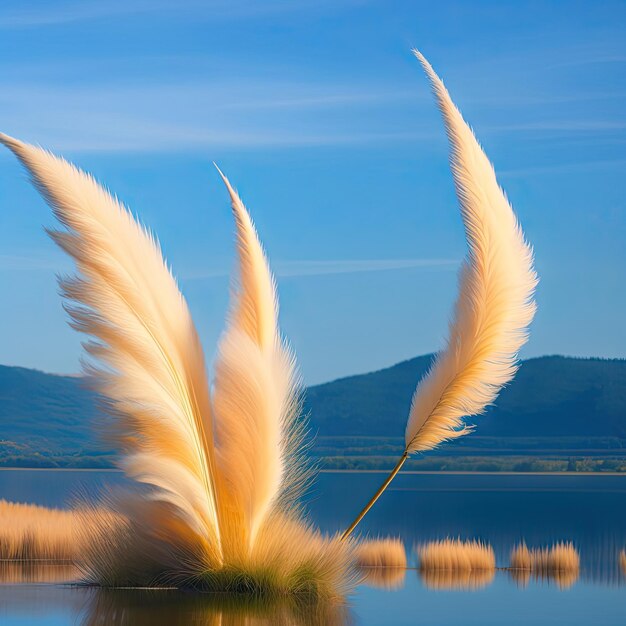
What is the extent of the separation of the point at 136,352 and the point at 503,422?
115383mm

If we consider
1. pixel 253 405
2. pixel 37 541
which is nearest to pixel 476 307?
pixel 253 405

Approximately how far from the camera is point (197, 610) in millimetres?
8961

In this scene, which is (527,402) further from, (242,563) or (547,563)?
(242,563)

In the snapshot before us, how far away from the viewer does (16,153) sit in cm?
Answer: 1016

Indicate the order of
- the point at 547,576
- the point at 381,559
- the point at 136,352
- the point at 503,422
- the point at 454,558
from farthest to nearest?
the point at 503,422 < the point at 381,559 < the point at 454,558 < the point at 547,576 < the point at 136,352

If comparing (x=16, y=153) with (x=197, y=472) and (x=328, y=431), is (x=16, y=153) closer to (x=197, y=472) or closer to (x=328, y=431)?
(x=197, y=472)

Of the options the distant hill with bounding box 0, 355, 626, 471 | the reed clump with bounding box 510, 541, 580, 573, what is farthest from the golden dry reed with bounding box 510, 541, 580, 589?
the distant hill with bounding box 0, 355, 626, 471

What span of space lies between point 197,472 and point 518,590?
10.9 feet

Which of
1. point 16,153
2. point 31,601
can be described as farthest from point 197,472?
point 16,153

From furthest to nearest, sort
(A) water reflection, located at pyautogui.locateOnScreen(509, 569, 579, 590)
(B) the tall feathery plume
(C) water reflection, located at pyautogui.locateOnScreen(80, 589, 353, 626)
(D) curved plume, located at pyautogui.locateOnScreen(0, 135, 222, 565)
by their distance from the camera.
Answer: (A) water reflection, located at pyautogui.locateOnScreen(509, 569, 579, 590) < (B) the tall feathery plume < (D) curved plume, located at pyautogui.locateOnScreen(0, 135, 222, 565) < (C) water reflection, located at pyautogui.locateOnScreen(80, 589, 353, 626)

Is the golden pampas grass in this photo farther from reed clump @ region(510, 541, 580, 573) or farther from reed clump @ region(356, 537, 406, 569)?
reed clump @ region(510, 541, 580, 573)

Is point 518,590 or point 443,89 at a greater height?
point 443,89

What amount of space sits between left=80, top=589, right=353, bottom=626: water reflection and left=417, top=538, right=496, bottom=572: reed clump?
3.43 metres

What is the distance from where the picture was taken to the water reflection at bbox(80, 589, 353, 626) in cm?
841
